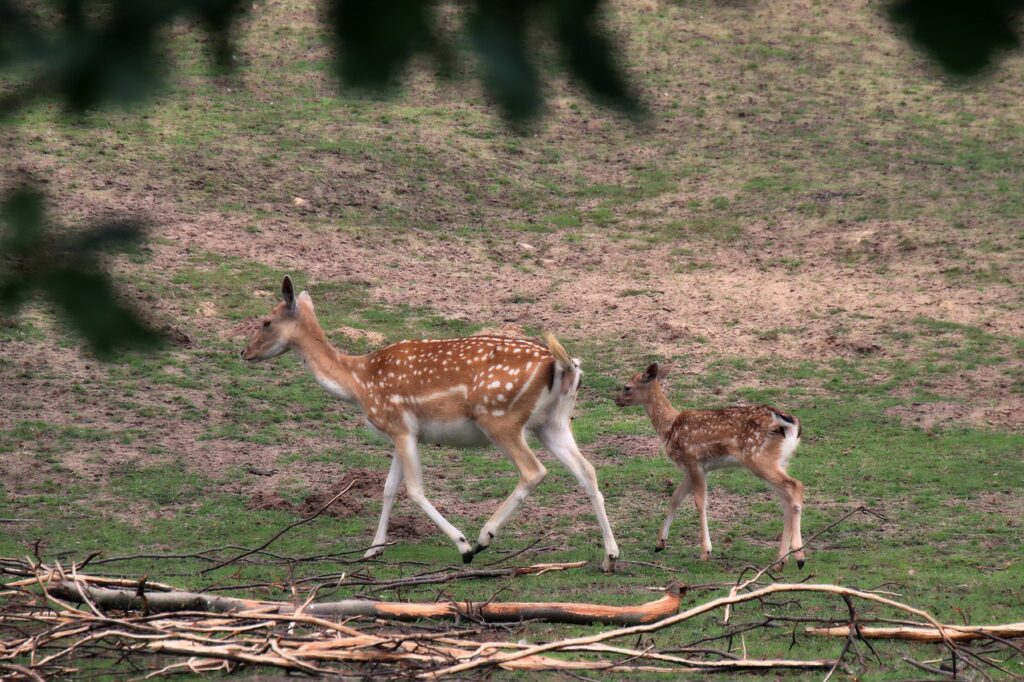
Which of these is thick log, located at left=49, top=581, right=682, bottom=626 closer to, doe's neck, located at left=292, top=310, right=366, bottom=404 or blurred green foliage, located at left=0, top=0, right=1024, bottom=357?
doe's neck, located at left=292, top=310, right=366, bottom=404

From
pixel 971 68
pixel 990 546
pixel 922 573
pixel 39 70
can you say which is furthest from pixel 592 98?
pixel 990 546

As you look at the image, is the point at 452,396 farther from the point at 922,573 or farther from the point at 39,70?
the point at 39,70

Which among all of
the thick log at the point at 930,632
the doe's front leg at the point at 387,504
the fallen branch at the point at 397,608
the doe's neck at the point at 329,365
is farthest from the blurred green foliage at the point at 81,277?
the doe's neck at the point at 329,365

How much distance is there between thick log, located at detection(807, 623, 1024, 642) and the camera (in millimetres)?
5270

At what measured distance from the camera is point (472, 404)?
802cm

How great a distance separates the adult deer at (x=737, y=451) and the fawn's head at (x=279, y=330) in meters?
2.43

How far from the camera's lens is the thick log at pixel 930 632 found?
5.27 metres

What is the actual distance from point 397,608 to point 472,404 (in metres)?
2.54

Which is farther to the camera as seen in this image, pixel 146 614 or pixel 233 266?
→ pixel 233 266

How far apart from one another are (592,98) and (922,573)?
6461 mm

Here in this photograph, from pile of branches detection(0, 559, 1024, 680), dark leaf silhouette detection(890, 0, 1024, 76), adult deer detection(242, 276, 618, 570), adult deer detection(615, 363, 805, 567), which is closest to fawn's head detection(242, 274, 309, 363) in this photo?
adult deer detection(242, 276, 618, 570)

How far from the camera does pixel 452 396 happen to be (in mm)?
8062

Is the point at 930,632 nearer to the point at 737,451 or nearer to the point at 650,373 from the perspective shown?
the point at 737,451

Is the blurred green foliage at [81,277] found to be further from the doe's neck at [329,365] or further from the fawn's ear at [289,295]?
the fawn's ear at [289,295]
